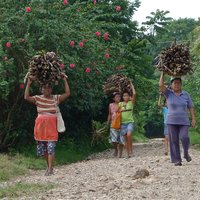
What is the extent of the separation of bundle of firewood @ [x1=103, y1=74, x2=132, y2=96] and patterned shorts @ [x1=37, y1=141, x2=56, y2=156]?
4572 mm

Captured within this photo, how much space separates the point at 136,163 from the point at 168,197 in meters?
4.08

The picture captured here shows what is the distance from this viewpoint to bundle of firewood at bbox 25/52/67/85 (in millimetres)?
9992

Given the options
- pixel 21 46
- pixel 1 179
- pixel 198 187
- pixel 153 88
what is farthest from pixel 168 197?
pixel 153 88

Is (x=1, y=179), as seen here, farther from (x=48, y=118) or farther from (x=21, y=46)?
(x=21, y=46)

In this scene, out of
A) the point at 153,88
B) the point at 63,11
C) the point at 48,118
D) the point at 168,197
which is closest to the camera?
the point at 168,197

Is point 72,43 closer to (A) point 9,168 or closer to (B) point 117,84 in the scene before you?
(B) point 117,84

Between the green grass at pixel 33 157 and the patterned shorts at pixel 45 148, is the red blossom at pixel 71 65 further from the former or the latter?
the patterned shorts at pixel 45 148

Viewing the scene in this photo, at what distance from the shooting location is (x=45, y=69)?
9984 mm

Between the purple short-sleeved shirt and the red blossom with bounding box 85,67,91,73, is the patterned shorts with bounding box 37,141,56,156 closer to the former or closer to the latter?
the purple short-sleeved shirt

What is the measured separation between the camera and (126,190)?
24.2ft

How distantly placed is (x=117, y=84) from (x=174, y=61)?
195 inches

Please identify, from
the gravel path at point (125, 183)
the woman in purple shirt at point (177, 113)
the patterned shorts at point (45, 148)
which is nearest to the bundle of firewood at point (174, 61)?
the woman in purple shirt at point (177, 113)

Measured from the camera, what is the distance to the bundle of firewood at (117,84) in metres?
14.5

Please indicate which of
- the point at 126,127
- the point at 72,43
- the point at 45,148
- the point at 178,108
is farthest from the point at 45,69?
the point at 126,127
